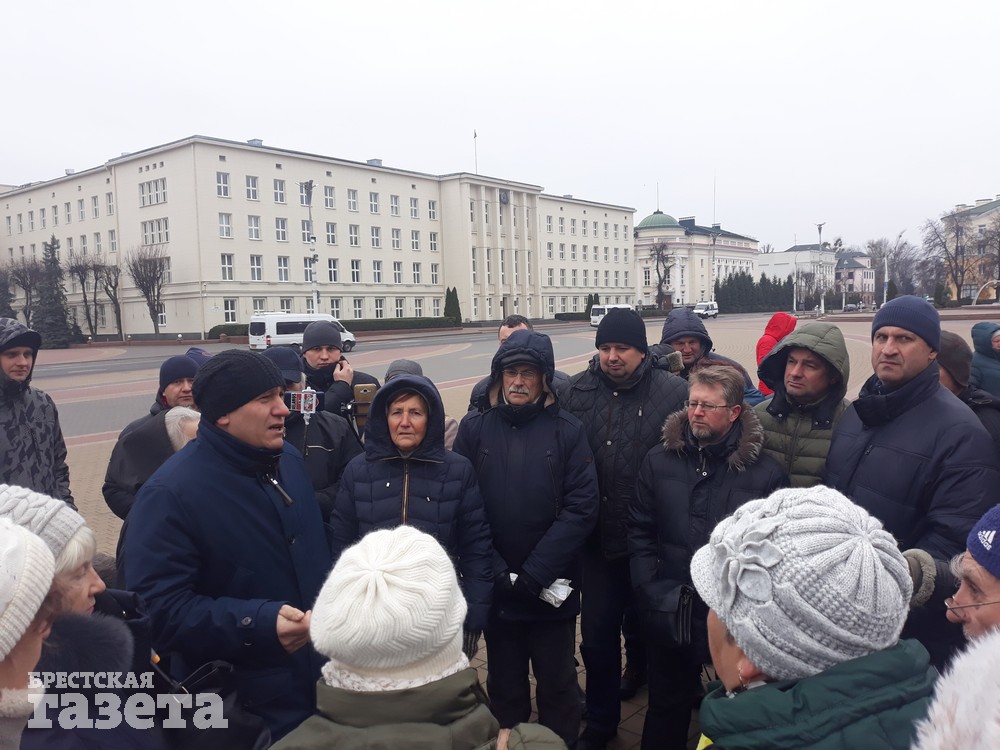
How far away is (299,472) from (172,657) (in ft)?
2.66

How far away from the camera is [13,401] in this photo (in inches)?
164

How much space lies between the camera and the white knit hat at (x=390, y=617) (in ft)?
4.97

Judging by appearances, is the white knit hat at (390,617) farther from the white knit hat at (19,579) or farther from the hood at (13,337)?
the hood at (13,337)

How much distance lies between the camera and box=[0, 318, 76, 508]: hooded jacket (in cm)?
408

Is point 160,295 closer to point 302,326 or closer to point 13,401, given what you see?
point 302,326

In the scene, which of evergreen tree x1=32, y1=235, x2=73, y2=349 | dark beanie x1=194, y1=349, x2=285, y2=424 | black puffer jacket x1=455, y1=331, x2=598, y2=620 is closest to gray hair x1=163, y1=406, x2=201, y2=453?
dark beanie x1=194, y1=349, x2=285, y2=424

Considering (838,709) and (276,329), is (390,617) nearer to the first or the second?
(838,709)

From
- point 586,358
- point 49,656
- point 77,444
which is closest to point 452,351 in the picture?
point 586,358

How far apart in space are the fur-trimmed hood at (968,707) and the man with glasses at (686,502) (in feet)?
6.61

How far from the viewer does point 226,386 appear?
2525mm

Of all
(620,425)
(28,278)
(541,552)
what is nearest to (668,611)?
(541,552)

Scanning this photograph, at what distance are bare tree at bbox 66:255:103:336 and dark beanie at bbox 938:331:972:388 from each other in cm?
5419

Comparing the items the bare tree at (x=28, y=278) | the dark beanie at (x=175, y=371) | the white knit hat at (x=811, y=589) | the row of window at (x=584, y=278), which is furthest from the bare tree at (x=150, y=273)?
the white knit hat at (x=811, y=589)

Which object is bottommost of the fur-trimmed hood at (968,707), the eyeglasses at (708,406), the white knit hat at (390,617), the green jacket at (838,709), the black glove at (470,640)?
the black glove at (470,640)
